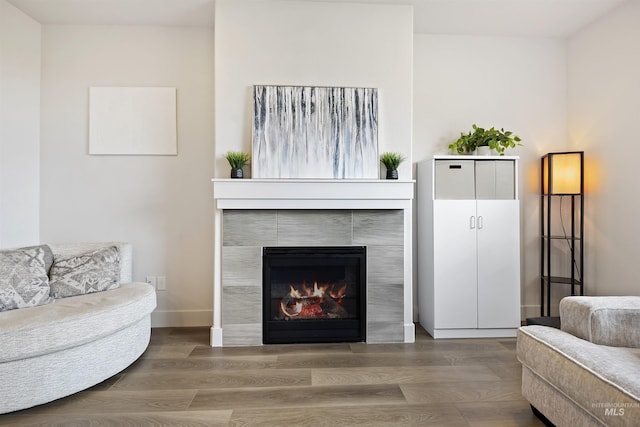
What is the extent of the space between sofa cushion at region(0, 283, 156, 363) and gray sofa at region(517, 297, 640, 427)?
2258mm

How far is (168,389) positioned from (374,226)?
177 cm

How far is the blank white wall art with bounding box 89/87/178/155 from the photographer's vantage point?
10.2 ft

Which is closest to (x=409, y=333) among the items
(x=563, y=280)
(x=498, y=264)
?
(x=498, y=264)

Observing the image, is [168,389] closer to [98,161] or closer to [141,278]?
[141,278]

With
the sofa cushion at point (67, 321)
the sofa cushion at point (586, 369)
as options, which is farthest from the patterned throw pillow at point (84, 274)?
the sofa cushion at point (586, 369)

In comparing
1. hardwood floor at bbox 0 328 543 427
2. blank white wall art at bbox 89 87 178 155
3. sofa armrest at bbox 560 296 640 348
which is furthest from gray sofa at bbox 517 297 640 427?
blank white wall art at bbox 89 87 178 155

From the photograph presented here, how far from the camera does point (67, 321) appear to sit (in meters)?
1.92

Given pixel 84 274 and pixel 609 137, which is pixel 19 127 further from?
pixel 609 137

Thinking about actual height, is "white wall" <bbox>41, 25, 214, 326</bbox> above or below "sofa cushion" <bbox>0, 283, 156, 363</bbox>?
above

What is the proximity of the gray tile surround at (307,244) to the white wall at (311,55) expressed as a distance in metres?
0.45

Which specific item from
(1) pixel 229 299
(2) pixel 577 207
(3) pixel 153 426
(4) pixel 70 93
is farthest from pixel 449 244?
(4) pixel 70 93

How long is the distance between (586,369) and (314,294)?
1.86 meters

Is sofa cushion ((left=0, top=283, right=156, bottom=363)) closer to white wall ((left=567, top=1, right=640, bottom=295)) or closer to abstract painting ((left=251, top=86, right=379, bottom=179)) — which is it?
abstract painting ((left=251, top=86, right=379, bottom=179))

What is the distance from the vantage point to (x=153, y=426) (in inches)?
67.3
